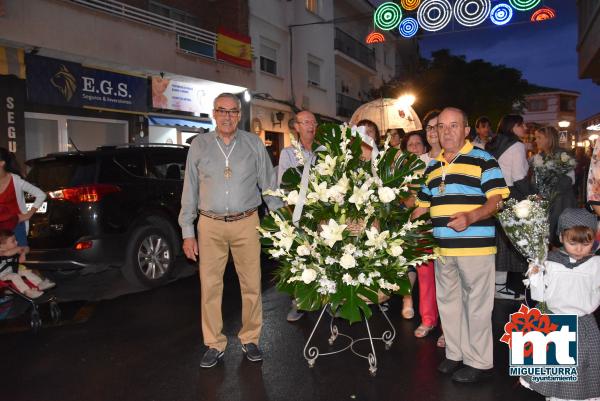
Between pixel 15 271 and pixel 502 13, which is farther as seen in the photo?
pixel 502 13

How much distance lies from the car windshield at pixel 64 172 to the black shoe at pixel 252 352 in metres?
3.26

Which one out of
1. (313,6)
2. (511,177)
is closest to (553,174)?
(511,177)

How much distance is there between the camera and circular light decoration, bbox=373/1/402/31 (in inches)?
461

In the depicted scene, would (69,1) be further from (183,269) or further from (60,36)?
(183,269)

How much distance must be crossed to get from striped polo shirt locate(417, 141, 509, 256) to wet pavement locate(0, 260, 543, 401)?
1088 millimetres

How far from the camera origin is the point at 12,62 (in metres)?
10.1

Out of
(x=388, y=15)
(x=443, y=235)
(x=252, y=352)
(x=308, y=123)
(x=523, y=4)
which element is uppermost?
(x=388, y=15)

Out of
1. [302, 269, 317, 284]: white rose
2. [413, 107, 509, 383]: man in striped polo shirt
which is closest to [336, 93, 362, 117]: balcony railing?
[413, 107, 509, 383]: man in striped polo shirt

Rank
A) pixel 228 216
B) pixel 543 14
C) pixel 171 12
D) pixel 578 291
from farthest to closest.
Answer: pixel 171 12 → pixel 543 14 → pixel 228 216 → pixel 578 291

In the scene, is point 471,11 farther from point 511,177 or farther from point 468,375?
point 468,375

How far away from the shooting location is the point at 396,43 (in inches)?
1433

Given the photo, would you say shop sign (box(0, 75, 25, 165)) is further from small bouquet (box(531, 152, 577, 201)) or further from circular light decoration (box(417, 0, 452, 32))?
small bouquet (box(531, 152, 577, 201))

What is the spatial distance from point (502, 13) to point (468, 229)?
29.3 feet

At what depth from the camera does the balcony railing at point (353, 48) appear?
25562 mm
